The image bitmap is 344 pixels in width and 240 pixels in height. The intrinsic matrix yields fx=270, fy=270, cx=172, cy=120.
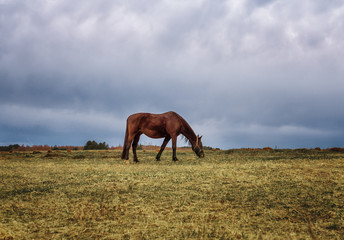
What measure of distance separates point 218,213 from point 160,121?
1020 cm

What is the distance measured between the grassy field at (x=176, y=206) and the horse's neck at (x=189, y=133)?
23.3ft

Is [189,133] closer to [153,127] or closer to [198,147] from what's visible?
[198,147]

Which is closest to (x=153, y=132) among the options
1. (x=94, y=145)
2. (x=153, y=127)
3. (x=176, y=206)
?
(x=153, y=127)

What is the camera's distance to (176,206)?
617 cm

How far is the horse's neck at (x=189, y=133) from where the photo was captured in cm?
1689

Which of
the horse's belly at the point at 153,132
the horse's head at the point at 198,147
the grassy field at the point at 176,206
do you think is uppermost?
the horse's belly at the point at 153,132

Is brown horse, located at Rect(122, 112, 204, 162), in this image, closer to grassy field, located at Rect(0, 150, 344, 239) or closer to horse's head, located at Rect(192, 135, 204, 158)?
horse's head, located at Rect(192, 135, 204, 158)

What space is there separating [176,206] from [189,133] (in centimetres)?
1104

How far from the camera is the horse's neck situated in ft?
55.4

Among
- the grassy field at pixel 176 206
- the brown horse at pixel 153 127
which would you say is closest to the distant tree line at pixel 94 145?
the brown horse at pixel 153 127

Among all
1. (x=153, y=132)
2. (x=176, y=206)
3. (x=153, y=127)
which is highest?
(x=153, y=127)

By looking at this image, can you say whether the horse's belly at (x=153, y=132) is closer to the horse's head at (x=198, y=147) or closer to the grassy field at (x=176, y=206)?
the horse's head at (x=198, y=147)

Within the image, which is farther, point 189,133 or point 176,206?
point 189,133

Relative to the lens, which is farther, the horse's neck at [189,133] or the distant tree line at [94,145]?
the distant tree line at [94,145]
